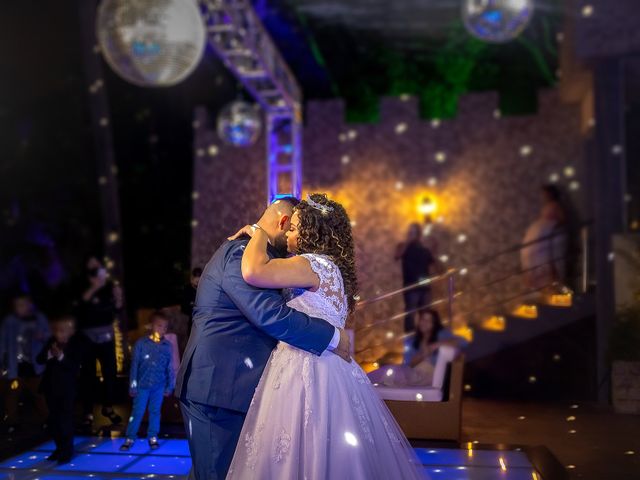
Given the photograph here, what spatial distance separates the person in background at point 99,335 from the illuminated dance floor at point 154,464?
15.7 inches

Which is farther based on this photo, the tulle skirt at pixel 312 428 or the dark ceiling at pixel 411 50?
the dark ceiling at pixel 411 50

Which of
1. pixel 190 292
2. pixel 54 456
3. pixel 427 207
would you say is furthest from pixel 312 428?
pixel 427 207

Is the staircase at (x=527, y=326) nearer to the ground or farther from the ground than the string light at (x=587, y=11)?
nearer to the ground

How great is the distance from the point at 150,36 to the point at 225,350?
2842 mm

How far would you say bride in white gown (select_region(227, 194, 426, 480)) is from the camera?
8.73 feet

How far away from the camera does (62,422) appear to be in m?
4.63

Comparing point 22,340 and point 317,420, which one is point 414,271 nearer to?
point 22,340

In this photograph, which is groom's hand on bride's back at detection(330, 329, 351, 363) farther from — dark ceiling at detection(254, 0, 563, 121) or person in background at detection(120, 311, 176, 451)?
dark ceiling at detection(254, 0, 563, 121)

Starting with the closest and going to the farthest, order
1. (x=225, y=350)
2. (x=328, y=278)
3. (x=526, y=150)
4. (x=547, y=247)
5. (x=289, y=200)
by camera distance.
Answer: (x=225, y=350), (x=328, y=278), (x=289, y=200), (x=547, y=247), (x=526, y=150)

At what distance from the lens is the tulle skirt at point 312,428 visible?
267 cm

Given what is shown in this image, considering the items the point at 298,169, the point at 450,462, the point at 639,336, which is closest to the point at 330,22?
the point at 298,169

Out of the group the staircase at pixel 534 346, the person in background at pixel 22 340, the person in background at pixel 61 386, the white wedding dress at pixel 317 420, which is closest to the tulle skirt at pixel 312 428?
the white wedding dress at pixel 317 420

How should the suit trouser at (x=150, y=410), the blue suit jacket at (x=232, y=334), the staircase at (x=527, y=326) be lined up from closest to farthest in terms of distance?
the blue suit jacket at (x=232, y=334), the suit trouser at (x=150, y=410), the staircase at (x=527, y=326)

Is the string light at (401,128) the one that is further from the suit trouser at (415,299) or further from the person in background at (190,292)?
the person in background at (190,292)
